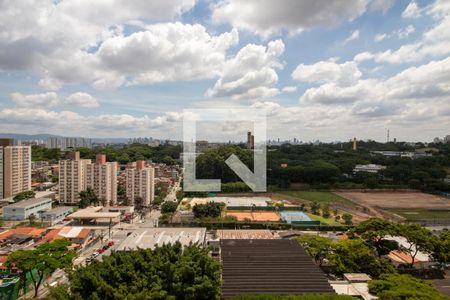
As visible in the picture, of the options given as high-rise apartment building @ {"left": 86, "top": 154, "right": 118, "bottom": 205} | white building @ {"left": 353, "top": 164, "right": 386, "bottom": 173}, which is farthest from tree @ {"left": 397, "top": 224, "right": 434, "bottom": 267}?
white building @ {"left": 353, "top": 164, "right": 386, "bottom": 173}

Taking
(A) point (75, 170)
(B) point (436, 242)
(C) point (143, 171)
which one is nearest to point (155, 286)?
(B) point (436, 242)

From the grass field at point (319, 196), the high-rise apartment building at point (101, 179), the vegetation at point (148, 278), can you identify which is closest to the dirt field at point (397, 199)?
the grass field at point (319, 196)

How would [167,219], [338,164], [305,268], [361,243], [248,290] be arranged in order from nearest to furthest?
[248,290] < [305,268] < [361,243] < [167,219] < [338,164]

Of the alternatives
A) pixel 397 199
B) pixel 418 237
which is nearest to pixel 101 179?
pixel 418 237

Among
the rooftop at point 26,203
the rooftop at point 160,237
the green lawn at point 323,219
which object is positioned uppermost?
the rooftop at point 160,237

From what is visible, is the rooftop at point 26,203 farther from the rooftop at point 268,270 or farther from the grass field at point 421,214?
the grass field at point 421,214

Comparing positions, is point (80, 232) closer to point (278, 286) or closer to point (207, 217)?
point (207, 217)
